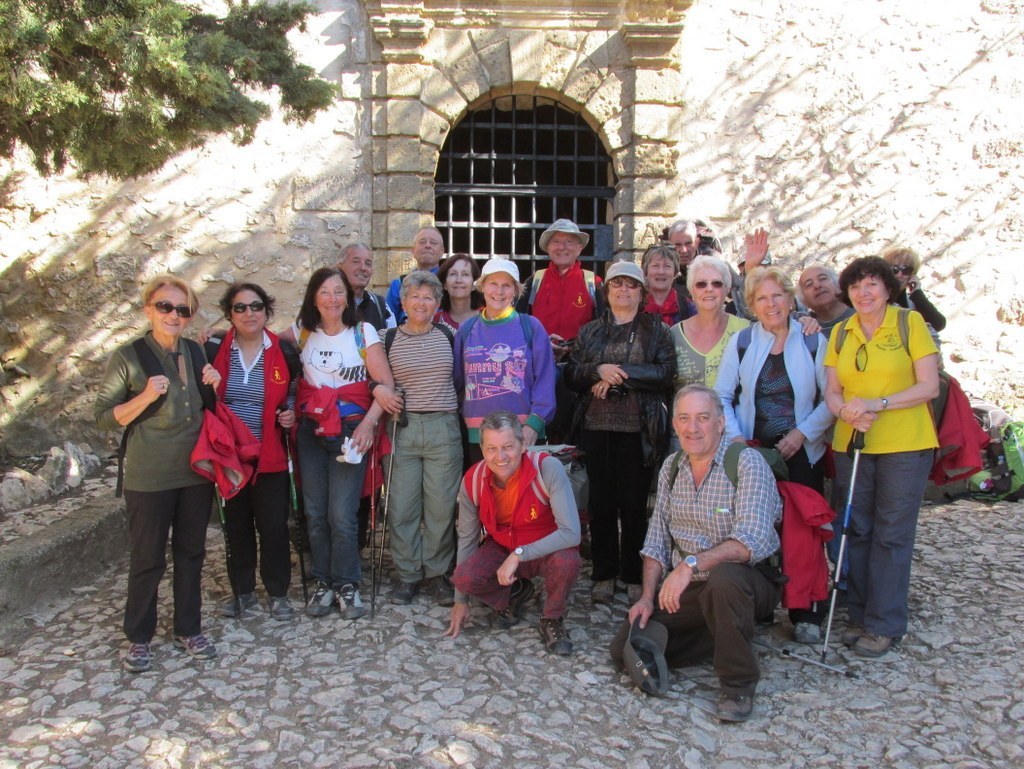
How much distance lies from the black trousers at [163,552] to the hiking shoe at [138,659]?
30 millimetres

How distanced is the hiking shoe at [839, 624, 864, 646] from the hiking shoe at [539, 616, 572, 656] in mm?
1101

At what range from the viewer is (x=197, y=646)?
3.48m

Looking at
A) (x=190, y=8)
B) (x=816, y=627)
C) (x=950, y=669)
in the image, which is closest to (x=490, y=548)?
(x=816, y=627)

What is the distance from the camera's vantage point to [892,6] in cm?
695

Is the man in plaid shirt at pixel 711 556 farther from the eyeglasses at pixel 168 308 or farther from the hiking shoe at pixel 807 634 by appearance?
the eyeglasses at pixel 168 308

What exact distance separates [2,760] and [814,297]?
369 cm

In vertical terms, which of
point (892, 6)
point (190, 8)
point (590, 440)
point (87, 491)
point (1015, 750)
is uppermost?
point (892, 6)

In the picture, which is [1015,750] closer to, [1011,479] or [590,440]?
[590,440]

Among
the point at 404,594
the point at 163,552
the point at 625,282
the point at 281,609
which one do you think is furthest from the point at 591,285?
the point at 163,552

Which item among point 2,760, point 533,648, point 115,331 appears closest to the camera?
point 2,760

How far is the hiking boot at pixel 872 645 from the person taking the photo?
11.3 feet

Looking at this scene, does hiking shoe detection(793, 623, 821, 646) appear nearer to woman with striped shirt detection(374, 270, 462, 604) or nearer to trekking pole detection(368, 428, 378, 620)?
woman with striped shirt detection(374, 270, 462, 604)

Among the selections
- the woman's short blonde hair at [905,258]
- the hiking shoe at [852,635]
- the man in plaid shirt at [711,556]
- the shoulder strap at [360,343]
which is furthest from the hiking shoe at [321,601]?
the woman's short blonde hair at [905,258]

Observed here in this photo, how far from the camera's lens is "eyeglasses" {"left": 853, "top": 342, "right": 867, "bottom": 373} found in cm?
349
